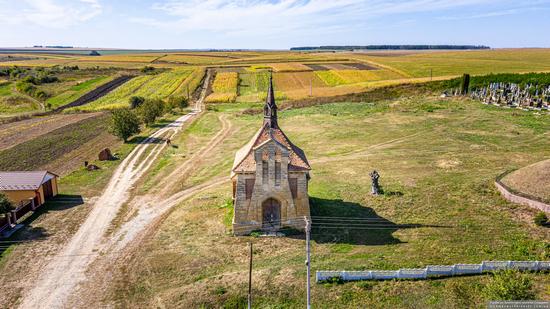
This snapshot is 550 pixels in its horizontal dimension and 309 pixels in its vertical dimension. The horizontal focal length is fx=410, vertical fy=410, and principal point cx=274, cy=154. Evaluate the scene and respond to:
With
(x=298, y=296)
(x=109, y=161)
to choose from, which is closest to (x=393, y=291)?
(x=298, y=296)

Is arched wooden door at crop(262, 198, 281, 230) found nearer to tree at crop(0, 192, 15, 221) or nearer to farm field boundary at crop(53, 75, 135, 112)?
tree at crop(0, 192, 15, 221)

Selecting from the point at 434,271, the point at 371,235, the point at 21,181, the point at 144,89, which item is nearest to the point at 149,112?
the point at 21,181

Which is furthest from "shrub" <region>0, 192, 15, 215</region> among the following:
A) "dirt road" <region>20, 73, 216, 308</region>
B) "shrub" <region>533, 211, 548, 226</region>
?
"shrub" <region>533, 211, 548, 226</region>

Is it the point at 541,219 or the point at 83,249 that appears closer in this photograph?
the point at 83,249

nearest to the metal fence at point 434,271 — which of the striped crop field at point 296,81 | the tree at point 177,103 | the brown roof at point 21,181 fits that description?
the brown roof at point 21,181

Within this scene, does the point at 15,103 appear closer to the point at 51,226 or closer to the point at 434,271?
the point at 51,226

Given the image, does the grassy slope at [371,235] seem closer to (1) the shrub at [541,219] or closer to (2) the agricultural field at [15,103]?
(1) the shrub at [541,219]
